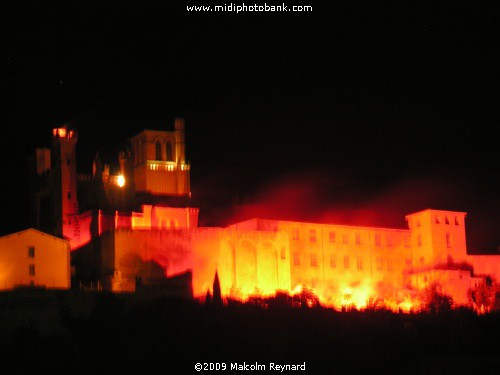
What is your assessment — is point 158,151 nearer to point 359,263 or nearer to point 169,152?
point 169,152

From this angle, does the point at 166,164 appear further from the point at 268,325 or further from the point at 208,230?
the point at 268,325

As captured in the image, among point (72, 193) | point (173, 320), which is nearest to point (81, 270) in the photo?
point (72, 193)

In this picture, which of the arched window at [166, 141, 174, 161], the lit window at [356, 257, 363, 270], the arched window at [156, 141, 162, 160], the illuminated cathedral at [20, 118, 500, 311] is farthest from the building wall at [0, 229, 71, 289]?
the lit window at [356, 257, 363, 270]

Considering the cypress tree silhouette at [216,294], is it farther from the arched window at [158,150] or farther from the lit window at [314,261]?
the arched window at [158,150]

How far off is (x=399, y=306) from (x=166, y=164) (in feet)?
56.4

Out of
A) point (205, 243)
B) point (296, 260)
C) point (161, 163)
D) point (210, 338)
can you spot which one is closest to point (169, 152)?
point (161, 163)

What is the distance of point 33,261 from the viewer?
71.8 m

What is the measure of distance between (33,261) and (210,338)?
10636mm

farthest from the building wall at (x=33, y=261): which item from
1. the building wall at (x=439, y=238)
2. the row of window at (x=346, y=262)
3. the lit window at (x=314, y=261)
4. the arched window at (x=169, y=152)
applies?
the building wall at (x=439, y=238)

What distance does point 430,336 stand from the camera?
247 ft

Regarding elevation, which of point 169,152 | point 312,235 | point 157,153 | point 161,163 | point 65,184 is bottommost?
point 312,235

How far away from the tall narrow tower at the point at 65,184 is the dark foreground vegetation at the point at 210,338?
1144 centimetres

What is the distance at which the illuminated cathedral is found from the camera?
3068 inches

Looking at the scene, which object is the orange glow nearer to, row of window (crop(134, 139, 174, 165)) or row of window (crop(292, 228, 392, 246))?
row of window (crop(134, 139, 174, 165))
